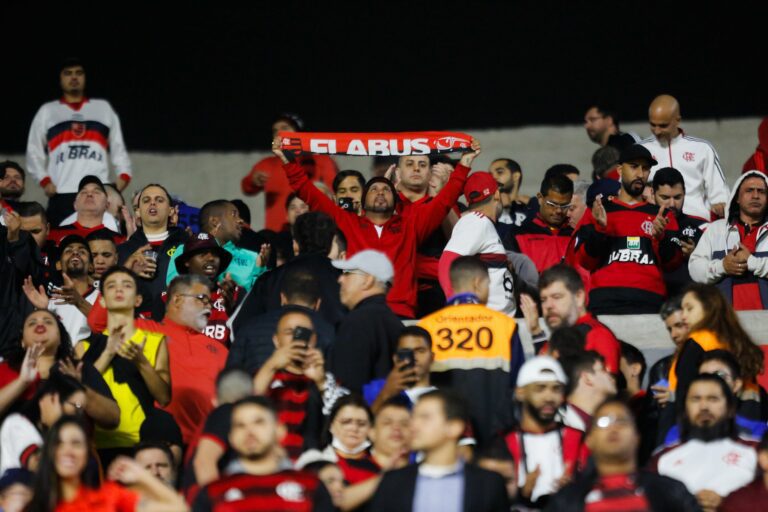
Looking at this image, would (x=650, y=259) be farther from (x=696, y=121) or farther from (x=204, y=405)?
(x=696, y=121)

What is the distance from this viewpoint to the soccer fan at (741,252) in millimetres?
12727

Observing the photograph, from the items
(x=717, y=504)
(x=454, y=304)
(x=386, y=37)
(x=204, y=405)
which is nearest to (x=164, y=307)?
(x=204, y=405)

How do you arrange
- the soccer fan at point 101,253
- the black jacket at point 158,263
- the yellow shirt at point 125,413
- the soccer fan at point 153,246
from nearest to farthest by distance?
the yellow shirt at point 125,413
the black jacket at point 158,263
the soccer fan at point 153,246
the soccer fan at point 101,253

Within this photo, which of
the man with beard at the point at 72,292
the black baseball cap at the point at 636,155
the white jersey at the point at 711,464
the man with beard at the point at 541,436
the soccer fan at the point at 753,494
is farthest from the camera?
the black baseball cap at the point at 636,155

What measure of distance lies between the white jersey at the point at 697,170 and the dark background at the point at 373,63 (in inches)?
149

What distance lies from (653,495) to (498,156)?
10.4 meters

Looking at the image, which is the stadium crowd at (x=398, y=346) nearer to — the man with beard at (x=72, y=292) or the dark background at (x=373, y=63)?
the man with beard at (x=72, y=292)

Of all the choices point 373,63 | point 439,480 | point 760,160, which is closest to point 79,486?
point 439,480

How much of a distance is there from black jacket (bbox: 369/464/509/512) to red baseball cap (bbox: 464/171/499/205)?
14.0 feet

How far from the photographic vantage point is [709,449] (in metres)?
9.76

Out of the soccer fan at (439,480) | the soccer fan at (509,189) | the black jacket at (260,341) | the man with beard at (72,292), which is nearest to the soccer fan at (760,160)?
the soccer fan at (509,189)

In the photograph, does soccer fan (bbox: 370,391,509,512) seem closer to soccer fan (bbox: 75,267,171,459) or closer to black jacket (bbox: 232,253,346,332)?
soccer fan (bbox: 75,267,171,459)

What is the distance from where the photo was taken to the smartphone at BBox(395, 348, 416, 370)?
10227 millimetres

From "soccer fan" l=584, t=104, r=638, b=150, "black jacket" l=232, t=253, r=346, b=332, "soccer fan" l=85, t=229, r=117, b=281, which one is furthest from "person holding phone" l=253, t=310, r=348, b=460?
"soccer fan" l=584, t=104, r=638, b=150
